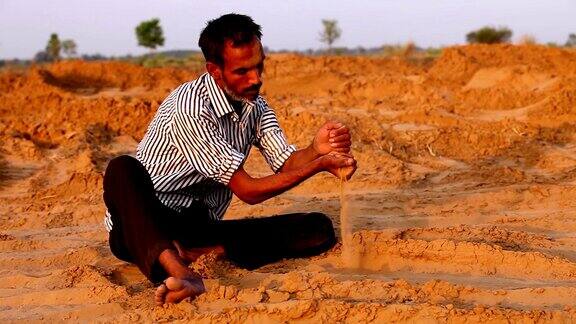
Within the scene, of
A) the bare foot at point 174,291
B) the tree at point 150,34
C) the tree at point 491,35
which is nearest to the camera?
the bare foot at point 174,291

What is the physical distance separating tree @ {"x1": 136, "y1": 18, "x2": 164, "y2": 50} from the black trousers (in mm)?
32784

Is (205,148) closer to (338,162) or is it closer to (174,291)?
(338,162)

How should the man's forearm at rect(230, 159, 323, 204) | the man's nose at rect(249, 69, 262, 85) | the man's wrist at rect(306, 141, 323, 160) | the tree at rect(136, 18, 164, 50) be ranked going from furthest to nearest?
1. the tree at rect(136, 18, 164, 50)
2. the man's wrist at rect(306, 141, 323, 160)
3. the man's nose at rect(249, 69, 262, 85)
4. the man's forearm at rect(230, 159, 323, 204)

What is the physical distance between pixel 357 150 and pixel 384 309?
400 cm

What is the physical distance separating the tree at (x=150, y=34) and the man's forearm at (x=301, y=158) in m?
→ 32.8

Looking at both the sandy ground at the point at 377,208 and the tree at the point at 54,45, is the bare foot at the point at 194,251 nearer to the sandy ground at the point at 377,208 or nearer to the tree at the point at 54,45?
the sandy ground at the point at 377,208

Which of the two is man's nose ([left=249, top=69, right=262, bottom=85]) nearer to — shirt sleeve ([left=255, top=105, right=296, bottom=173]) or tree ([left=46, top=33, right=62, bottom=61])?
shirt sleeve ([left=255, top=105, right=296, bottom=173])

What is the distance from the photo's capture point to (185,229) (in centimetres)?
380

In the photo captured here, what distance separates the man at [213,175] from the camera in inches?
132

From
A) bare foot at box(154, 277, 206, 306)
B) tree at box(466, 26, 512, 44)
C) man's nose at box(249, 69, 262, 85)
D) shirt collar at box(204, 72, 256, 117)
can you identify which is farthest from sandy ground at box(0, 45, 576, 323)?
tree at box(466, 26, 512, 44)

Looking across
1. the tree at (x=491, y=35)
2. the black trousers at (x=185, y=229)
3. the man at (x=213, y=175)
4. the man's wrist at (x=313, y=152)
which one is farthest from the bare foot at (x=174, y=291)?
the tree at (x=491, y=35)

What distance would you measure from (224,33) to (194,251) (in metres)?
1.05

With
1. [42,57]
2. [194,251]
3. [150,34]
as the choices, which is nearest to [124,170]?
[194,251]

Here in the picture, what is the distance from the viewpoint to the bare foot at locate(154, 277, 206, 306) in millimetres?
3006
